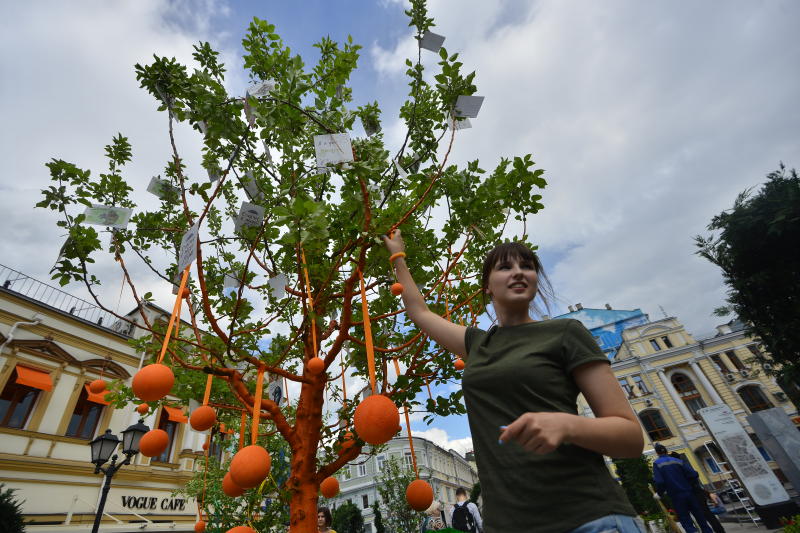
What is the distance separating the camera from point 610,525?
90 centimetres

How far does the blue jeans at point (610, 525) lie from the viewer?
90 cm

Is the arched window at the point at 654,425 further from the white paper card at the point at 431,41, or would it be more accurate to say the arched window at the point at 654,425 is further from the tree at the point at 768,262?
the white paper card at the point at 431,41

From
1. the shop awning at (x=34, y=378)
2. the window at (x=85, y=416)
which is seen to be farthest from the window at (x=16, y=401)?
the window at (x=85, y=416)

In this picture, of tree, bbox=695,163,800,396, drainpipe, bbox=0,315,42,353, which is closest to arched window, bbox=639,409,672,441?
tree, bbox=695,163,800,396

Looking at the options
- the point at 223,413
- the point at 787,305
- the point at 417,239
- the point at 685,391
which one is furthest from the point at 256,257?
the point at 685,391

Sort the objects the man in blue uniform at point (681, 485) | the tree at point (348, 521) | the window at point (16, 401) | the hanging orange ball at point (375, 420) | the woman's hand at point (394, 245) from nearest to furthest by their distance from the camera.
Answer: the hanging orange ball at point (375, 420) → the woman's hand at point (394, 245) → the man in blue uniform at point (681, 485) → the window at point (16, 401) → the tree at point (348, 521)

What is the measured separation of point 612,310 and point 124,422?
46.9 m

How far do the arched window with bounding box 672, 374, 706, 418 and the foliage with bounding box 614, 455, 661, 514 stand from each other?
15167mm

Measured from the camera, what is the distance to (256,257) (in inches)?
148

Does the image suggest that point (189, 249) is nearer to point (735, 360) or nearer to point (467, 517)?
point (467, 517)

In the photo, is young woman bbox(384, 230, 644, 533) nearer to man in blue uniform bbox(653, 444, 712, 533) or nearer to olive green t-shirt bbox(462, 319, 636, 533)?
olive green t-shirt bbox(462, 319, 636, 533)

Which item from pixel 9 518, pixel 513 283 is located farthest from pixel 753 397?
pixel 9 518

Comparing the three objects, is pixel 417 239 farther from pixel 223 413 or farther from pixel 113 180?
pixel 223 413

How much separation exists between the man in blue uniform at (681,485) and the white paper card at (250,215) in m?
8.16
